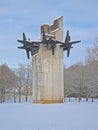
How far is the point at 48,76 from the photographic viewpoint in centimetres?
2512

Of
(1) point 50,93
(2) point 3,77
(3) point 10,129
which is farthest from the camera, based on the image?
(2) point 3,77

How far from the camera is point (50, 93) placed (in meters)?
25.0

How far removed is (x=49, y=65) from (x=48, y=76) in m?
1.01

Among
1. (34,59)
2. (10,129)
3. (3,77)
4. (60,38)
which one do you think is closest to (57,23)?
(60,38)

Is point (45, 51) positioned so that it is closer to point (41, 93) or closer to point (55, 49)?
point (55, 49)

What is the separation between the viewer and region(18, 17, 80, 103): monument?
82.3 ft

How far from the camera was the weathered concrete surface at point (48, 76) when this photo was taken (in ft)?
82.1

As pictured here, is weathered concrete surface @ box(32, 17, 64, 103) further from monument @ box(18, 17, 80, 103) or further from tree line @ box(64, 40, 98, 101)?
tree line @ box(64, 40, 98, 101)

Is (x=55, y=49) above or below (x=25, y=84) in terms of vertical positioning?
above

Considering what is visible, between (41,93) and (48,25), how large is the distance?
712 centimetres

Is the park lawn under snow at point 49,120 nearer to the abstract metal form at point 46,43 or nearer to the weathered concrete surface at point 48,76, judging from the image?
the weathered concrete surface at point 48,76

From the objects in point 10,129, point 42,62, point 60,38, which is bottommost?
point 10,129

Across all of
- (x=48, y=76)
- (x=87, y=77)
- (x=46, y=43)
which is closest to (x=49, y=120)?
(x=48, y=76)

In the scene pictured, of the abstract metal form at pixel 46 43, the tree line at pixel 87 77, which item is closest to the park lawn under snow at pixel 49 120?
the abstract metal form at pixel 46 43
